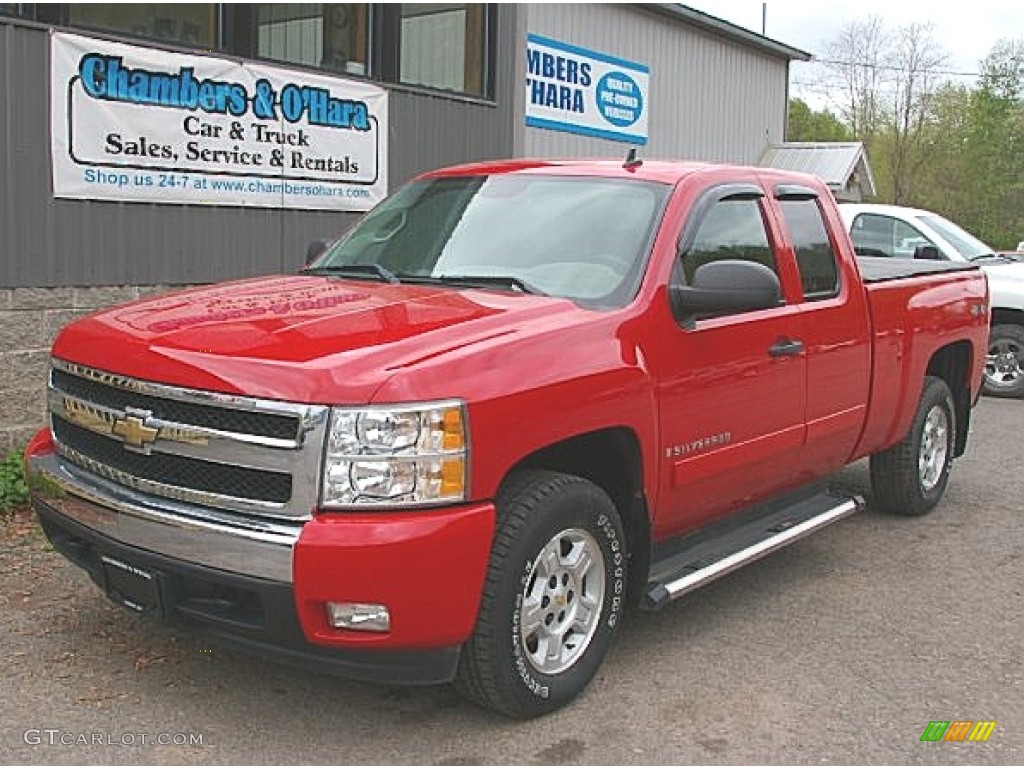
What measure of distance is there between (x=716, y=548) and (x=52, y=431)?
2.71 metres

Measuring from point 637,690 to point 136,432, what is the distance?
79.0 inches

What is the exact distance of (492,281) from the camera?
184 inches

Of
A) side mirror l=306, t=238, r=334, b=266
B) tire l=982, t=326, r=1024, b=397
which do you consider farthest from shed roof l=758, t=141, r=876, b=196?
side mirror l=306, t=238, r=334, b=266

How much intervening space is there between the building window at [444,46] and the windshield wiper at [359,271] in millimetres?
5016

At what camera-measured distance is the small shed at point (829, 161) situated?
21828mm

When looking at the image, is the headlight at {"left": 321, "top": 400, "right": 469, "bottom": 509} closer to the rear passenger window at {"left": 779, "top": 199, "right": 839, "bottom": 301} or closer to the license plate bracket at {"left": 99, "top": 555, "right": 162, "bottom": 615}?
the license plate bracket at {"left": 99, "top": 555, "right": 162, "bottom": 615}

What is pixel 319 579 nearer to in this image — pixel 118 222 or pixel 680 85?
pixel 118 222

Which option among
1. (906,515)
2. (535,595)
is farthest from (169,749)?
(906,515)

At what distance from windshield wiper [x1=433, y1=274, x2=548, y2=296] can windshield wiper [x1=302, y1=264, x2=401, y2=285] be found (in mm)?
217

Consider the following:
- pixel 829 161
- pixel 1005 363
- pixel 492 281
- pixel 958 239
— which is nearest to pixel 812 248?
pixel 492 281

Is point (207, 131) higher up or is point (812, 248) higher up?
point (207, 131)

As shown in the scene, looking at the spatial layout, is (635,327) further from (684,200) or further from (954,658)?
(954,658)

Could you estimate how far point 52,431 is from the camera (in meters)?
4.50

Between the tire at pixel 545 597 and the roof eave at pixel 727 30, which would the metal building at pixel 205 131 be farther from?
the roof eave at pixel 727 30
